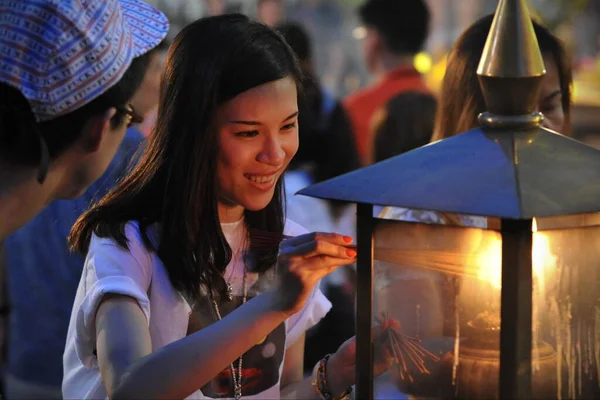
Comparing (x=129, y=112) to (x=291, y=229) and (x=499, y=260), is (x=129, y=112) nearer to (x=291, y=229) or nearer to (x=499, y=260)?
(x=499, y=260)

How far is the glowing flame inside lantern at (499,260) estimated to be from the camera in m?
1.30

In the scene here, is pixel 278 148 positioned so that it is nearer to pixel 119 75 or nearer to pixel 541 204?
pixel 119 75

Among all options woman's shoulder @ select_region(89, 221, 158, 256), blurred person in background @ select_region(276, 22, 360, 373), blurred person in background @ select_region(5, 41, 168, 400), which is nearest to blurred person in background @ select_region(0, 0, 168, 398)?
woman's shoulder @ select_region(89, 221, 158, 256)

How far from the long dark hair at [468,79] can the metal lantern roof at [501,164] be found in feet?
2.68

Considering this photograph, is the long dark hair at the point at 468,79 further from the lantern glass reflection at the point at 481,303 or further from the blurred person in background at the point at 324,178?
the lantern glass reflection at the point at 481,303

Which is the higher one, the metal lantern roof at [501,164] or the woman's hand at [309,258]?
the metal lantern roof at [501,164]

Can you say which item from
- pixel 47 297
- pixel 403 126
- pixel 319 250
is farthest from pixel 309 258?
pixel 403 126

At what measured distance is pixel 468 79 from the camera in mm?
2221

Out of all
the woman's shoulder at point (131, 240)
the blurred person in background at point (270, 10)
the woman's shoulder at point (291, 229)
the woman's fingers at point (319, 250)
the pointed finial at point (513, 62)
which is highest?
the blurred person in background at point (270, 10)

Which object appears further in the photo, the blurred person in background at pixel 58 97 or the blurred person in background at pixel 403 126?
the blurred person in background at pixel 403 126

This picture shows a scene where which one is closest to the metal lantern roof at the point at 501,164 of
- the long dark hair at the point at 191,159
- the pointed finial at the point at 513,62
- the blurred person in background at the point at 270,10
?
the pointed finial at the point at 513,62

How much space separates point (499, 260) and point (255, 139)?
60 cm

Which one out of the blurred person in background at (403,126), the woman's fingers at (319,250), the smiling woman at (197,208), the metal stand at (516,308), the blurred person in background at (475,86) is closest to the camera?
the metal stand at (516,308)

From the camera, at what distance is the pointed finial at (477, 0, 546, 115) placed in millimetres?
1343
